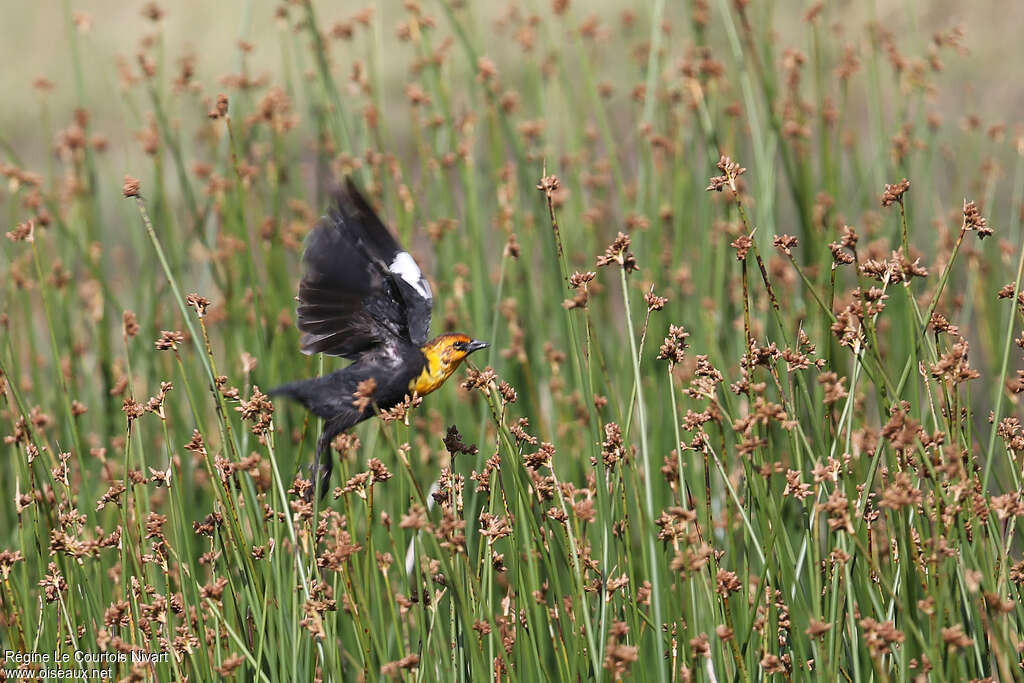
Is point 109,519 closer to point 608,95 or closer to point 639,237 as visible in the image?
point 639,237

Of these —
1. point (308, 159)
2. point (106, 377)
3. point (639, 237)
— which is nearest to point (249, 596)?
point (106, 377)

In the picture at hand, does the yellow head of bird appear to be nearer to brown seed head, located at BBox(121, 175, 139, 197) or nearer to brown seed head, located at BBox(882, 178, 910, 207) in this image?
brown seed head, located at BBox(121, 175, 139, 197)

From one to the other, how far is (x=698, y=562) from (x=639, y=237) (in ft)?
6.60

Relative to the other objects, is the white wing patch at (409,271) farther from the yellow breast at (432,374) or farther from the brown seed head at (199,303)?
the brown seed head at (199,303)

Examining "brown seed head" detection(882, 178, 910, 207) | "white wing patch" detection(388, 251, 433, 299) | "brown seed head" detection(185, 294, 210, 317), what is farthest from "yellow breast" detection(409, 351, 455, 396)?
"brown seed head" detection(882, 178, 910, 207)

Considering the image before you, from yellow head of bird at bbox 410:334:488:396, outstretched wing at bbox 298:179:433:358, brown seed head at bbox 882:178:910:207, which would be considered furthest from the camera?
yellow head of bird at bbox 410:334:488:396

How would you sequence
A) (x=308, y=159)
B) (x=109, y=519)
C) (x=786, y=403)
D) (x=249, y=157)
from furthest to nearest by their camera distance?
(x=308, y=159), (x=249, y=157), (x=109, y=519), (x=786, y=403)

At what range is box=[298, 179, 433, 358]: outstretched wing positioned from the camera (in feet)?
7.05

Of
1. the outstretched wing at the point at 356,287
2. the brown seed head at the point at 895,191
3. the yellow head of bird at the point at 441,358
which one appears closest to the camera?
the brown seed head at the point at 895,191

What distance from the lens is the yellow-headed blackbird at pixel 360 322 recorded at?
7.07 ft

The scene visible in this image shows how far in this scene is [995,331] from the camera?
10.1 feet

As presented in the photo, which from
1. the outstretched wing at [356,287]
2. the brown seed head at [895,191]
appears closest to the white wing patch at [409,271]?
the outstretched wing at [356,287]

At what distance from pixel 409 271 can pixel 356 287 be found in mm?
126

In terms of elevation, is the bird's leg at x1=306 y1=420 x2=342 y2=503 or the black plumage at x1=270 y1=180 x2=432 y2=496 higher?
the black plumage at x1=270 y1=180 x2=432 y2=496
